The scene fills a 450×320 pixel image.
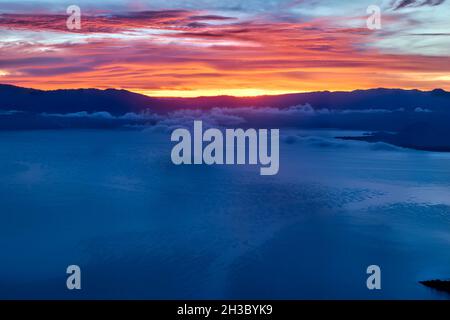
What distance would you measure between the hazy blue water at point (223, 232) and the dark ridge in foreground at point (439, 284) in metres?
0.33

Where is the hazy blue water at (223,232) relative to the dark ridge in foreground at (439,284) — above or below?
above

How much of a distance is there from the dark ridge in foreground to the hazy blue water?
33cm

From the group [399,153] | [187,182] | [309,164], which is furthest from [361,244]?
[399,153]

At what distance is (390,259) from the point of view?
20.0 meters

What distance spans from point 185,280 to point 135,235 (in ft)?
29.7

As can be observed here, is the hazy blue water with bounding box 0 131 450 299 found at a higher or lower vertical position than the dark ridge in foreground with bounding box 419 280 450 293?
higher

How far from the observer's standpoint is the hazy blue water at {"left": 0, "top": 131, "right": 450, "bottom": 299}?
16969 mm

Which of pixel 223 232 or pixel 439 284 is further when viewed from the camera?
pixel 223 232

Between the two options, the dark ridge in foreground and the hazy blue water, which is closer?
the dark ridge in foreground

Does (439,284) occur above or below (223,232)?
below

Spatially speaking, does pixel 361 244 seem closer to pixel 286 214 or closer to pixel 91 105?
pixel 286 214

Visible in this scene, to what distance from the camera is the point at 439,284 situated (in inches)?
592

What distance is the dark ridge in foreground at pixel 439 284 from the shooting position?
A: 14.4 metres

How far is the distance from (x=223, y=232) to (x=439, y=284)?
45.4 ft
